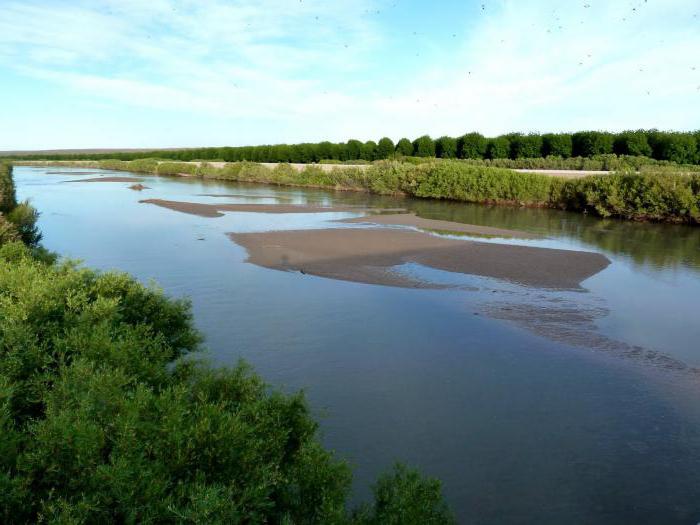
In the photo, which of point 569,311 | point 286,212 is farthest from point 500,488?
point 286,212

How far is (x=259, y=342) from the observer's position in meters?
8.80

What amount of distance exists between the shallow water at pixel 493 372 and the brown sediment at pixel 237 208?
12174 millimetres

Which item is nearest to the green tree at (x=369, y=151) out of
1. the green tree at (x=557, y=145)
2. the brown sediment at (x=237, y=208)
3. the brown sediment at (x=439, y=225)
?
the green tree at (x=557, y=145)

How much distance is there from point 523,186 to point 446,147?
24.1 metres

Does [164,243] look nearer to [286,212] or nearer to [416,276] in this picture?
[416,276]

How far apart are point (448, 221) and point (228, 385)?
2197cm

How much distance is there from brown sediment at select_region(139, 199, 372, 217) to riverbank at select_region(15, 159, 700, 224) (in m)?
9.65

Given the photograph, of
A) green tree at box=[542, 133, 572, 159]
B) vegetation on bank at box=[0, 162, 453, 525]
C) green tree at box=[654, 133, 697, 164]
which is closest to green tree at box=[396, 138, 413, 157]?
green tree at box=[542, 133, 572, 159]

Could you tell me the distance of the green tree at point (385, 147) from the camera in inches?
2557

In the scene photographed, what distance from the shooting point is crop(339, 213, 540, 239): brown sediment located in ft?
71.2

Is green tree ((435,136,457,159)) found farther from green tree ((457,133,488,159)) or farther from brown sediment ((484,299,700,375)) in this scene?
brown sediment ((484,299,700,375))

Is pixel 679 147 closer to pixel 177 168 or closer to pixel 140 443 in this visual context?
pixel 140 443

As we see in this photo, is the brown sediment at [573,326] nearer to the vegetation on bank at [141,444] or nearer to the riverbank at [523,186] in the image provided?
the vegetation on bank at [141,444]

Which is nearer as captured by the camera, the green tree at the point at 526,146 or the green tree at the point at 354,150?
the green tree at the point at 526,146
